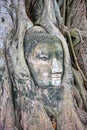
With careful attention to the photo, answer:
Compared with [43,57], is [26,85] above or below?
below

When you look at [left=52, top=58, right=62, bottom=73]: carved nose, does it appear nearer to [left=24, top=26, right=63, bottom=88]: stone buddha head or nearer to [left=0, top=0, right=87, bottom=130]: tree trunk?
[left=24, top=26, right=63, bottom=88]: stone buddha head

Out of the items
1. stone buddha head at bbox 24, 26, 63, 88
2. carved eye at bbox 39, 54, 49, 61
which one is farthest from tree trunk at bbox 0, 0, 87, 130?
carved eye at bbox 39, 54, 49, 61

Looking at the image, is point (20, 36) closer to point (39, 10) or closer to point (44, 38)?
point (44, 38)

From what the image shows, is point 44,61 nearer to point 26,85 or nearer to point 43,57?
point 43,57

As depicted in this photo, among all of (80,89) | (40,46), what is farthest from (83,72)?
(40,46)

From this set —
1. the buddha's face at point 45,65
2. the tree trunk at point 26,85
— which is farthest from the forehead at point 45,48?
the tree trunk at point 26,85

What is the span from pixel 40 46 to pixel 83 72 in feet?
3.37

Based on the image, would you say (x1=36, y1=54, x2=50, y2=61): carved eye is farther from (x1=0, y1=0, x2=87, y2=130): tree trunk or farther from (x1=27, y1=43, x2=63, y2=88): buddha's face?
(x1=0, y1=0, x2=87, y2=130): tree trunk

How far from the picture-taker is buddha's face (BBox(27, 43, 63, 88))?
140 inches

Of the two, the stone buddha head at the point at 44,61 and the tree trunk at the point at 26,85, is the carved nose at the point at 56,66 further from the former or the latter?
the tree trunk at the point at 26,85

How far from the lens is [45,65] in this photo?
355 centimetres

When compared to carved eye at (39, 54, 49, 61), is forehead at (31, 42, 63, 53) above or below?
above

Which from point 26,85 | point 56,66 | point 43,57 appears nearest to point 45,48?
point 43,57

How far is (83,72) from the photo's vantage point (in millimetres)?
4410
